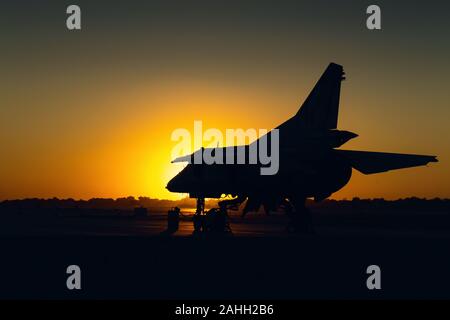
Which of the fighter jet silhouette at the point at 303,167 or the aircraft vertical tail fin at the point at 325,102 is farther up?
the aircraft vertical tail fin at the point at 325,102

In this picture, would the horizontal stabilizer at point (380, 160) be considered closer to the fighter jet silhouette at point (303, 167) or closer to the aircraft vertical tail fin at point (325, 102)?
the fighter jet silhouette at point (303, 167)

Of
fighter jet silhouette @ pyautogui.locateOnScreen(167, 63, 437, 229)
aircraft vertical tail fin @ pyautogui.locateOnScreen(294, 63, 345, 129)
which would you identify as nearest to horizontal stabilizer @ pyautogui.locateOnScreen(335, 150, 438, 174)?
fighter jet silhouette @ pyautogui.locateOnScreen(167, 63, 437, 229)

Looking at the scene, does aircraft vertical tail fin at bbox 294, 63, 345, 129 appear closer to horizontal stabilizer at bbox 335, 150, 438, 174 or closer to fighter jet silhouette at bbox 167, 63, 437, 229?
fighter jet silhouette at bbox 167, 63, 437, 229

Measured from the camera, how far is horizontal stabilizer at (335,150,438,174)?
27.9 meters

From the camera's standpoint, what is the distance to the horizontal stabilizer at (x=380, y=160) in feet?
91.4

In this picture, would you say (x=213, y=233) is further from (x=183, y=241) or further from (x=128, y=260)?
(x=128, y=260)

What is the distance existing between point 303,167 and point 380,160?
3418 mm

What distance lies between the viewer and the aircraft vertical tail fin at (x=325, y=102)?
97.0 ft

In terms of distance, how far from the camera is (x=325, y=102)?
97.0 feet

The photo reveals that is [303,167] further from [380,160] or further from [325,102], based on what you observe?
[325,102]

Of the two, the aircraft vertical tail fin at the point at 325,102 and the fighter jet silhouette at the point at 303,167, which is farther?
the aircraft vertical tail fin at the point at 325,102

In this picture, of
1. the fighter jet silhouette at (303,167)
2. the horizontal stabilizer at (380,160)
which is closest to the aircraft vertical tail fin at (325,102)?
the fighter jet silhouette at (303,167)
